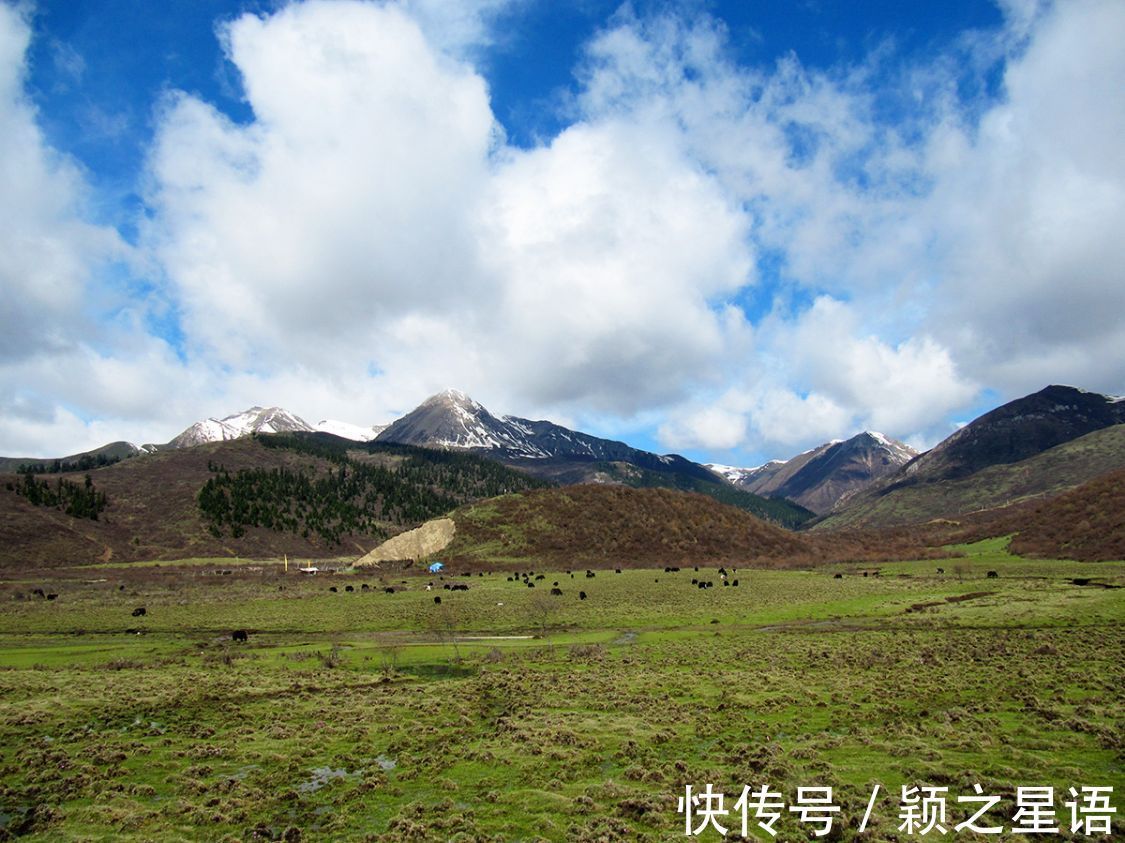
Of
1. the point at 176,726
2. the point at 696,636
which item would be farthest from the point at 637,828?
the point at 696,636

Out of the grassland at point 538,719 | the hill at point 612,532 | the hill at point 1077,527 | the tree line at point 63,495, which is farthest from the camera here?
the tree line at point 63,495

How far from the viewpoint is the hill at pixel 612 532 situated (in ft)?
439

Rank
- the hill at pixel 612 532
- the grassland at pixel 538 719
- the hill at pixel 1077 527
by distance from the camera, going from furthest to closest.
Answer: the hill at pixel 612 532 < the hill at pixel 1077 527 < the grassland at pixel 538 719

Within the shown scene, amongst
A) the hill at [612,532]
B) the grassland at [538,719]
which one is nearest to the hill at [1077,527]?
the hill at [612,532]

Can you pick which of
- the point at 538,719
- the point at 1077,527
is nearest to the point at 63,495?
the point at 538,719

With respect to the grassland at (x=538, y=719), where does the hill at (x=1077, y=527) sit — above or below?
above

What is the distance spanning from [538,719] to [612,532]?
404ft

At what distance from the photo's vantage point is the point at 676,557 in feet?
443

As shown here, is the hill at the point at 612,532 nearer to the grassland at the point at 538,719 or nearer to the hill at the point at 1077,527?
the hill at the point at 1077,527

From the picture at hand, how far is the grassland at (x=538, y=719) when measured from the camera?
608 inches

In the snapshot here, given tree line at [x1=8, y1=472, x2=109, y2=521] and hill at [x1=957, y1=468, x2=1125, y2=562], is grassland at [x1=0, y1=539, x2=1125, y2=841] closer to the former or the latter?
hill at [x1=957, y1=468, x2=1125, y2=562]

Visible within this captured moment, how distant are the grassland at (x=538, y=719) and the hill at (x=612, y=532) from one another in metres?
79.7

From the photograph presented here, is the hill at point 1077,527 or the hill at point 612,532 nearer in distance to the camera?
the hill at point 1077,527

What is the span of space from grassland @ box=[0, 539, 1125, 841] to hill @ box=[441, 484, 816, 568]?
79728 mm
